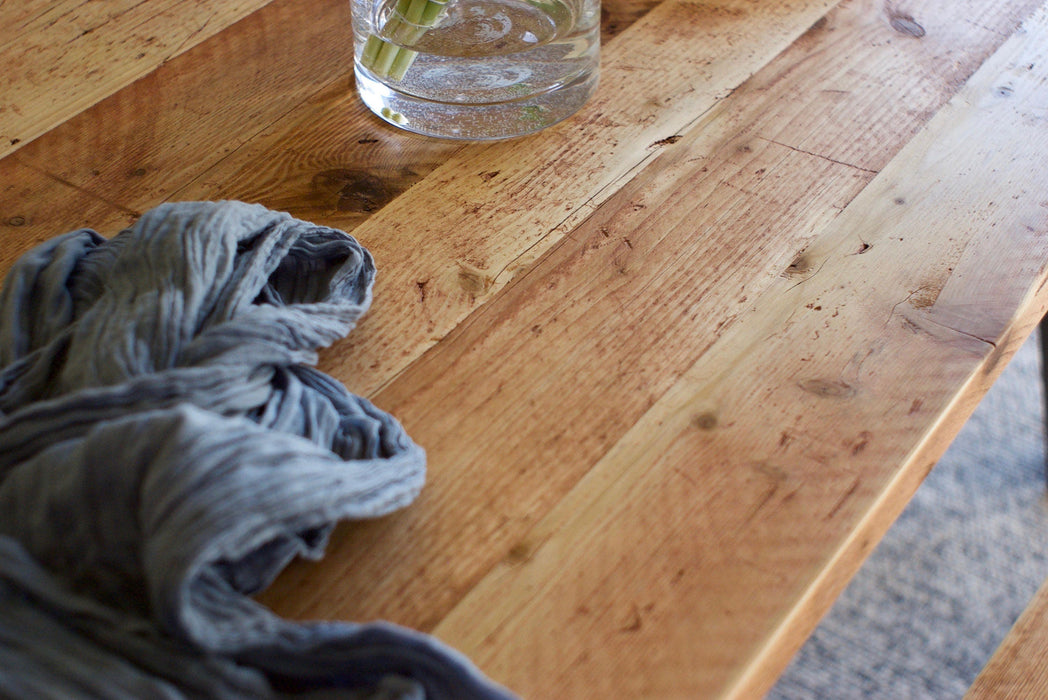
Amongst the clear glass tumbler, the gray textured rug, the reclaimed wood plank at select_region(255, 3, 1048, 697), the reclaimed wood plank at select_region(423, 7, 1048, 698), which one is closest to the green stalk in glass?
the clear glass tumbler

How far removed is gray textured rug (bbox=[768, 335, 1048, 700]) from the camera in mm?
1059

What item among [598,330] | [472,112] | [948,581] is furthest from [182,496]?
[948,581]

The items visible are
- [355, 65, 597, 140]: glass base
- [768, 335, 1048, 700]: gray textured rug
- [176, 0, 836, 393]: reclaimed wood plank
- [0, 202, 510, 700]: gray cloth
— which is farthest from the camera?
[768, 335, 1048, 700]: gray textured rug

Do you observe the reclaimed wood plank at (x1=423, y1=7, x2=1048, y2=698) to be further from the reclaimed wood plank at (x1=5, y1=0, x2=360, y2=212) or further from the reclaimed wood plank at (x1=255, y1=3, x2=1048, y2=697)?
the reclaimed wood plank at (x1=5, y1=0, x2=360, y2=212)

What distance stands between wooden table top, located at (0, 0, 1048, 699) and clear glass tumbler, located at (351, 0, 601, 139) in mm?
20

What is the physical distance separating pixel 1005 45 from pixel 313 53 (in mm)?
Answer: 566

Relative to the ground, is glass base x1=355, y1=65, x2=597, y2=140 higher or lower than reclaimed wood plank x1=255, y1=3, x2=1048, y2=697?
higher

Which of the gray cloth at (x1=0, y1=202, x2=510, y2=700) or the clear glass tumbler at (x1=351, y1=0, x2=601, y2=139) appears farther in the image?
the clear glass tumbler at (x1=351, y1=0, x2=601, y2=139)

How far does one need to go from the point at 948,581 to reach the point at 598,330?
2.63ft

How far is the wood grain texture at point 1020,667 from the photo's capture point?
1.92 ft

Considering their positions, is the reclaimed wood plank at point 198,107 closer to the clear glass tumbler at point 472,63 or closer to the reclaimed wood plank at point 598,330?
the clear glass tumbler at point 472,63

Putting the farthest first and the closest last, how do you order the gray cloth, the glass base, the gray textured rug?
the gray textured rug → the glass base → the gray cloth

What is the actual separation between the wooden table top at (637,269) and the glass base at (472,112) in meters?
0.01

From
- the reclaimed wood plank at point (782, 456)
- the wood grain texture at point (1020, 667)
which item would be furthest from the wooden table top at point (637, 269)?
the wood grain texture at point (1020, 667)
